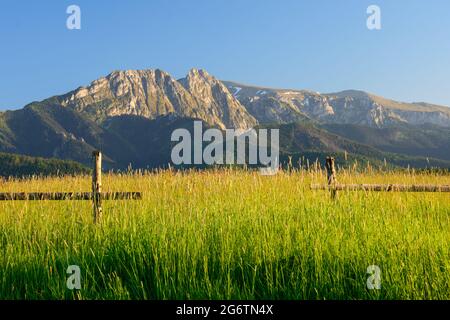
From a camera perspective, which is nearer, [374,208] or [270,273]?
[270,273]

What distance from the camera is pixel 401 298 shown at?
4.73 metres

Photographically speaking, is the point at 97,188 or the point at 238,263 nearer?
the point at 238,263

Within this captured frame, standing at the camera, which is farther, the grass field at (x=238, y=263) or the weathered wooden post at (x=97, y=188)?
the weathered wooden post at (x=97, y=188)

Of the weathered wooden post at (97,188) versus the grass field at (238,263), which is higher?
the weathered wooden post at (97,188)

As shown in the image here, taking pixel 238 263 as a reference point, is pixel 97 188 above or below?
above

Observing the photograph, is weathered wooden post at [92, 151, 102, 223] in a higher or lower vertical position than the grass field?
higher

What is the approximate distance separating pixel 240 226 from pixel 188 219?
0.71 metres

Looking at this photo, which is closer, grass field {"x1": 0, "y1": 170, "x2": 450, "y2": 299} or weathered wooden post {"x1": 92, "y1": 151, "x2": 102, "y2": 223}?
grass field {"x1": 0, "y1": 170, "x2": 450, "y2": 299}
